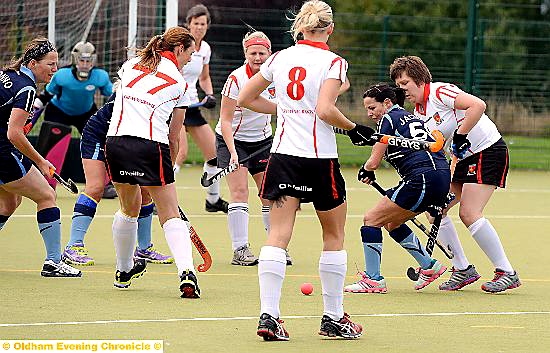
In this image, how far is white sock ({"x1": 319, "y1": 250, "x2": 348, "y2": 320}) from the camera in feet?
21.4

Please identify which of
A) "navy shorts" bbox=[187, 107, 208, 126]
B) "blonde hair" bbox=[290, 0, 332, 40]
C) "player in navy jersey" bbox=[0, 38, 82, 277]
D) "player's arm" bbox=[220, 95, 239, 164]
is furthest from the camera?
"navy shorts" bbox=[187, 107, 208, 126]

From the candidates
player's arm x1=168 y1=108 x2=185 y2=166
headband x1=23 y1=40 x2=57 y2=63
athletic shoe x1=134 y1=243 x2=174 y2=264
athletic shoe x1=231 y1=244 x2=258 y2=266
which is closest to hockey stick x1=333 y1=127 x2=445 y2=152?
player's arm x1=168 y1=108 x2=185 y2=166

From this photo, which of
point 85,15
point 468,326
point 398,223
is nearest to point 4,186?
point 398,223

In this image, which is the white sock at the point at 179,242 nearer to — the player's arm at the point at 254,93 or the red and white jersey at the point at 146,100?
the red and white jersey at the point at 146,100

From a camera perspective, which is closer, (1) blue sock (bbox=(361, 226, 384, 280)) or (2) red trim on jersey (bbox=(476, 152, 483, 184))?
Result: (1) blue sock (bbox=(361, 226, 384, 280))

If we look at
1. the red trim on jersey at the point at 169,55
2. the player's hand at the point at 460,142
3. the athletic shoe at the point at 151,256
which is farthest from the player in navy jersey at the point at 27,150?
the player's hand at the point at 460,142

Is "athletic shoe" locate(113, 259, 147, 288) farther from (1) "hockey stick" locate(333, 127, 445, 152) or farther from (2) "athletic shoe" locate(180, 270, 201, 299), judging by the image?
(1) "hockey stick" locate(333, 127, 445, 152)

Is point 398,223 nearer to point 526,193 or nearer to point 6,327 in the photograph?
point 6,327

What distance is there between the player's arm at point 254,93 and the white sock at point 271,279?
882mm

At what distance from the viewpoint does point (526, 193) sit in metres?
15.9

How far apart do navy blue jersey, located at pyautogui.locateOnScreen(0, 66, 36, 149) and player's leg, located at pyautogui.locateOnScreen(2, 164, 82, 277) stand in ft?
0.94

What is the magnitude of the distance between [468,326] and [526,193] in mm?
9229

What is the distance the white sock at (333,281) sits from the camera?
653 cm

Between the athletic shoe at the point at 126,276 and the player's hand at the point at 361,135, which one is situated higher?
the player's hand at the point at 361,135
